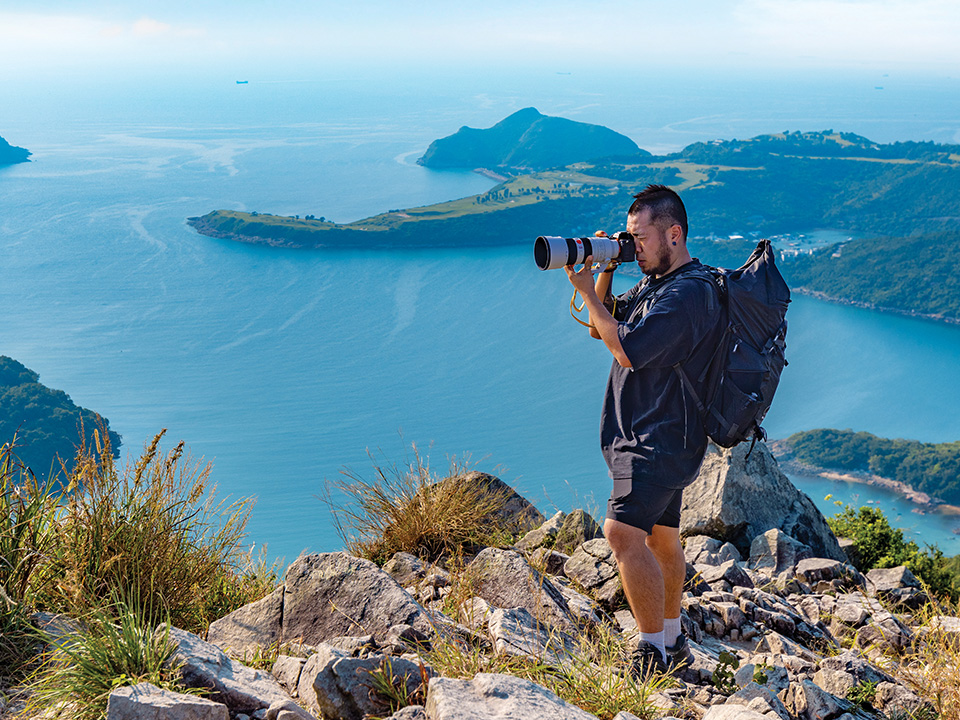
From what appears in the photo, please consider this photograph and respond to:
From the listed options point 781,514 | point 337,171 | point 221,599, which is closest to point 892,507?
point 781,514

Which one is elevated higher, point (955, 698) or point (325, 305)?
point (955, 698)

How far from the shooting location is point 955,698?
2588 mm

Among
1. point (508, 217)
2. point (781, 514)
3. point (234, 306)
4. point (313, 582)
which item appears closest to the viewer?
point (313, 582)

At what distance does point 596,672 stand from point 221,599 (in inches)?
67.8

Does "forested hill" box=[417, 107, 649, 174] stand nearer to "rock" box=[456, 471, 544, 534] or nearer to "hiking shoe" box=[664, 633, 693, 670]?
"rock" box=[456, 471, 544, 534]

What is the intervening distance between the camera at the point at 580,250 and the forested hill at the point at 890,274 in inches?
3715

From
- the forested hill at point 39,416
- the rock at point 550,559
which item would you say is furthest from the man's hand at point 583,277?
the forested hill at point 39,416

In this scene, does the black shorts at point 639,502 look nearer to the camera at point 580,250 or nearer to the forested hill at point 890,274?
the camera at point 580,250

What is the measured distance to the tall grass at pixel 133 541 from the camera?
2566 millimetres

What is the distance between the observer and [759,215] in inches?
4313

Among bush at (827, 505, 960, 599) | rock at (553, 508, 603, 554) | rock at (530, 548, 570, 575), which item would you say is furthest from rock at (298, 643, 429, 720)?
bush at (827, 505, 960, 599)

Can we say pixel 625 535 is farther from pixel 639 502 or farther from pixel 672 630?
pixel 672 630

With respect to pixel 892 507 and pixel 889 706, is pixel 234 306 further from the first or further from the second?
pixel 889 706

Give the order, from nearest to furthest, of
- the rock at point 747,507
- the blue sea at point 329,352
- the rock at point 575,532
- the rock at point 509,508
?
1. the rock at point 575,532
2. the rock at point 509,508
3. the rock at point 747,507
4. the blue sea at point 329,352
